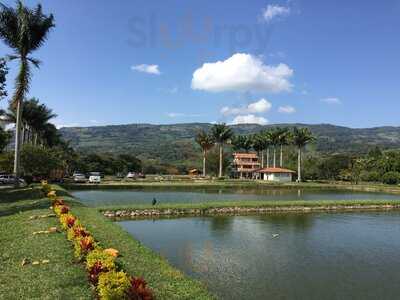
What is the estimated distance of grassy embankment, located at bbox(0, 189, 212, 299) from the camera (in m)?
11.8

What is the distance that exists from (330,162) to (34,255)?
415 feet

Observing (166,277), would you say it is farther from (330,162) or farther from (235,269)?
(330,162)

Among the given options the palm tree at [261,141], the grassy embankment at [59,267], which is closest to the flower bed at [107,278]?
the grassy embankment at [59,267]

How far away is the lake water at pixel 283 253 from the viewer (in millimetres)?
16125

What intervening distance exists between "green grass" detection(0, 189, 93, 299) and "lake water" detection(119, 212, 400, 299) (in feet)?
16.4

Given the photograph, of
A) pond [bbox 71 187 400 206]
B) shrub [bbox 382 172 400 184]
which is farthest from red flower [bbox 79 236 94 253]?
shrub [bbox 382 172 400 184]

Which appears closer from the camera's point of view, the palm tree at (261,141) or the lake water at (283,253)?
the lake water at (283,253)

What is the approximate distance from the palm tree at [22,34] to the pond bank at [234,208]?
15.8 meters

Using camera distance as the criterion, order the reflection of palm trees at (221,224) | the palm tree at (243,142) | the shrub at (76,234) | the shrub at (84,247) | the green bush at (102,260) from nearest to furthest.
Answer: the green bush at (102,260), the shrub at (84,247), the shrub at (76,234), the reflection of palm trees at (221,224), the palm tree at (243,142)

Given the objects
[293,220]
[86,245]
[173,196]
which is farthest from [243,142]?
[86,245]

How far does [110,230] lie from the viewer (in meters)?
22.5

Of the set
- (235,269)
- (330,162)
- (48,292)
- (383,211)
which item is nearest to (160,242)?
(235,269)

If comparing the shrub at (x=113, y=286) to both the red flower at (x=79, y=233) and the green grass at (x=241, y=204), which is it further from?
the green grass at (x=241, y=204)

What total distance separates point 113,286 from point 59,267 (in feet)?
13.3
